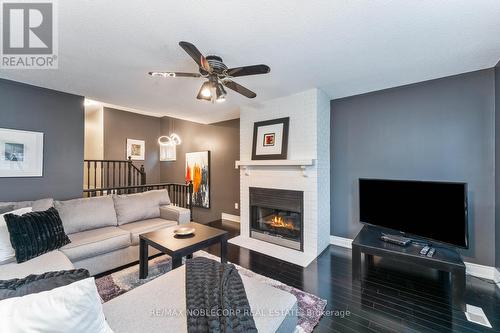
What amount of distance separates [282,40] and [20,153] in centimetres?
376

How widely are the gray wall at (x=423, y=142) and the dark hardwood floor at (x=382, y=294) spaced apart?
2.07ft

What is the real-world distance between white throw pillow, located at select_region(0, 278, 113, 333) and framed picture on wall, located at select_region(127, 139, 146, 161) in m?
5.70

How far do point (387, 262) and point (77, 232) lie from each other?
4214mm

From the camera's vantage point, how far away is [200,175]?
5.48 meters

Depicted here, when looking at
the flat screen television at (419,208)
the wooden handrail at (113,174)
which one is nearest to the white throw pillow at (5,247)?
the wooden handrail at (113,174)

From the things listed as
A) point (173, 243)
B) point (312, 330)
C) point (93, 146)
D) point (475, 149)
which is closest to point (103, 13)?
point (173, 243)

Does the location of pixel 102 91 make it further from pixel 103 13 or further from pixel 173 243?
pixel 173 243

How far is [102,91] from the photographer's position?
332cm

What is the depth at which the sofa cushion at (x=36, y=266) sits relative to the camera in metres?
1.79

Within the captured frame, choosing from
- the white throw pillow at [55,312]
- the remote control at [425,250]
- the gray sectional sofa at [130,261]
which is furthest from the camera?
the remote control at [425,250]

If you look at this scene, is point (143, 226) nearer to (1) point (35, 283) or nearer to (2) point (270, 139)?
(1) point (35, 283)

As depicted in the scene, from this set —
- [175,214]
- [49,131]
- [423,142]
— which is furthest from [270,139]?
Answer: [49,131]

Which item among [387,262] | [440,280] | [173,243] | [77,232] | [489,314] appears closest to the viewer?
[489,314]

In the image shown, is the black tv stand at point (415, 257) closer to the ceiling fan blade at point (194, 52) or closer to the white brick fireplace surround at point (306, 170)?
the white brick fireplace surround at point (306, 170)
